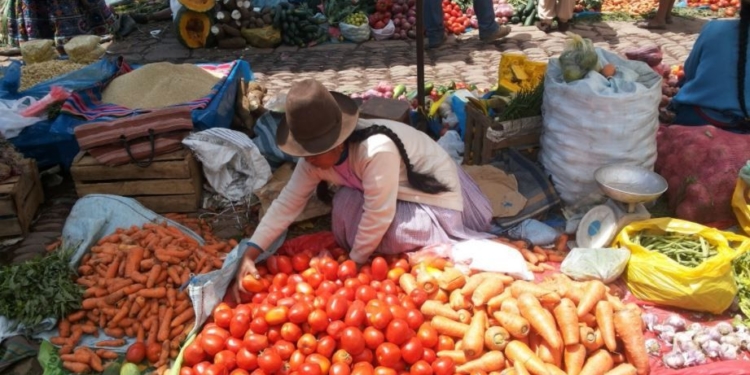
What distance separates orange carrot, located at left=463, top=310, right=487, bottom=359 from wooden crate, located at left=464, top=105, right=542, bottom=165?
168cm

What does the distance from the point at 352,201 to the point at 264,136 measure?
Answer: 131 cm

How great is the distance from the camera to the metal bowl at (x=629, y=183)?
3396mm

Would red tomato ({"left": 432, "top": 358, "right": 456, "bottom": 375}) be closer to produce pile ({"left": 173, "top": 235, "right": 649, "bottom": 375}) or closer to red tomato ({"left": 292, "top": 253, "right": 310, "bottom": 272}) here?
produce pile ({"left": 173, "top": 235, "right": 649, "bottom": 375})

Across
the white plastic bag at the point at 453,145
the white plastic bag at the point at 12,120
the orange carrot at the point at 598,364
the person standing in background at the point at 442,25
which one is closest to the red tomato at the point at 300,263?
the orange carrot at the point at 598,364

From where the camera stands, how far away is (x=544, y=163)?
4.06 m

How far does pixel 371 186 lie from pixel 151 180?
182cm

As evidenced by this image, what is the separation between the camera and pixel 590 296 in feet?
9.01

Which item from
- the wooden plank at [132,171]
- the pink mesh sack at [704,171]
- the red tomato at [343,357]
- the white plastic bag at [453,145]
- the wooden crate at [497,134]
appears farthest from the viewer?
the white plastic bag at [453,145]

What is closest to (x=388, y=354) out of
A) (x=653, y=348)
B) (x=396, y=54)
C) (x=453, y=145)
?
(x=653, y=348)

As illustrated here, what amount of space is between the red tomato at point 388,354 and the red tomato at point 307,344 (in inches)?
11.6

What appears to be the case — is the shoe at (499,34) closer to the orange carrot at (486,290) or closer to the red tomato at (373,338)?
the orange carrot at (486,290)

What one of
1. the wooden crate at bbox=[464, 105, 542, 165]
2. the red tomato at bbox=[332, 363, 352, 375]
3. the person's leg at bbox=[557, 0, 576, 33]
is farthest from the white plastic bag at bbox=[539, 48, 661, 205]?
the person's leg at bbox=[557, 0, 576, 33]

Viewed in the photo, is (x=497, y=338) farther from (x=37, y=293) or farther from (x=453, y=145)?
(x=37, y=293)

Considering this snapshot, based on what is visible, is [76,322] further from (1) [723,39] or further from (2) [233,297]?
(1) [723,39]
